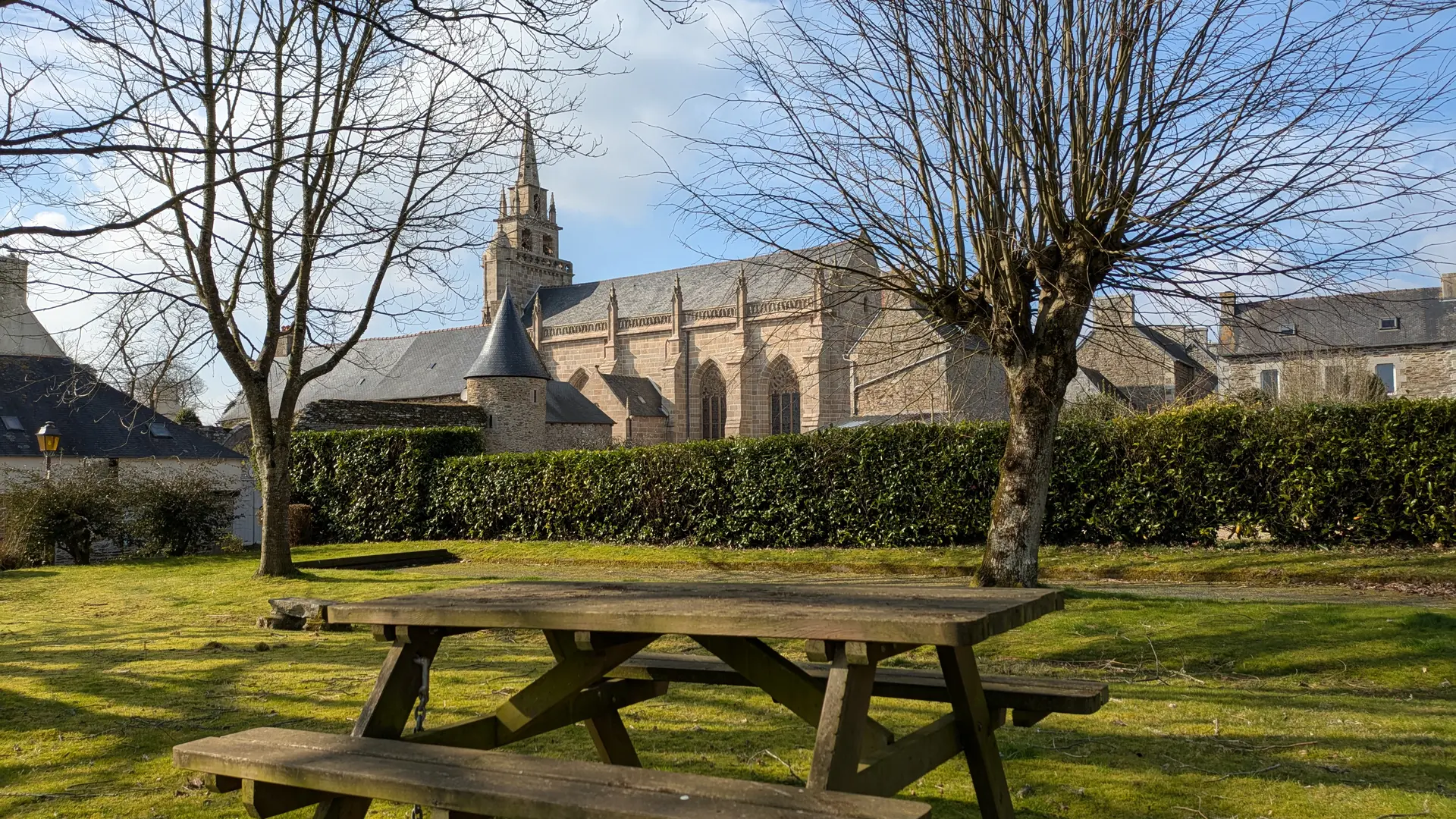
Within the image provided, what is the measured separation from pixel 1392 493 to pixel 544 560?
1256 centimetres

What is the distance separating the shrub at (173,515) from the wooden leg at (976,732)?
706 inches

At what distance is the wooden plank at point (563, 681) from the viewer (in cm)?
315

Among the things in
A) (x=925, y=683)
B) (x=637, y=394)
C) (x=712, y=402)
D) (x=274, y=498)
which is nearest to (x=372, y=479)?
(x=274, y=498)

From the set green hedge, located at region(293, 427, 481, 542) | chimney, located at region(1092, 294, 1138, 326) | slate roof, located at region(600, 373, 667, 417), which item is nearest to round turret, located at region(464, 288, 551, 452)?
green hedge, located at region(293, 427, 481, 542)

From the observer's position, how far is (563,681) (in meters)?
3.24

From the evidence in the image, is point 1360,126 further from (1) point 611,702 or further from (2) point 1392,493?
(2) point 1392,493

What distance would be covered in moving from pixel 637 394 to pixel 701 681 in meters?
45.3

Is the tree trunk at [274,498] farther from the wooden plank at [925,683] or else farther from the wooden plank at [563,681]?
the wooden plank at [563,681]

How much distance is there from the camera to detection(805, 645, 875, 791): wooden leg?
2.41 m

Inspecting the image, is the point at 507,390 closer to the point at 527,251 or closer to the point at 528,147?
the point at 528,147

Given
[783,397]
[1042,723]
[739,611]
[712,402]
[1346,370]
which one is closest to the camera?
[739,611]

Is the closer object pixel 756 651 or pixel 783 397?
pixel 756 651

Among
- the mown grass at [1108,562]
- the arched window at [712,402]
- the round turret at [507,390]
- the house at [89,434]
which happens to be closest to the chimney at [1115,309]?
the mown grass at [1108,562]

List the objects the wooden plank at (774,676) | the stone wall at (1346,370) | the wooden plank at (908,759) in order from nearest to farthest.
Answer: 1. the wooden plank at (908,759)
2. the wooden plank at (774,676)
3. the stone wall at (1346,370)
